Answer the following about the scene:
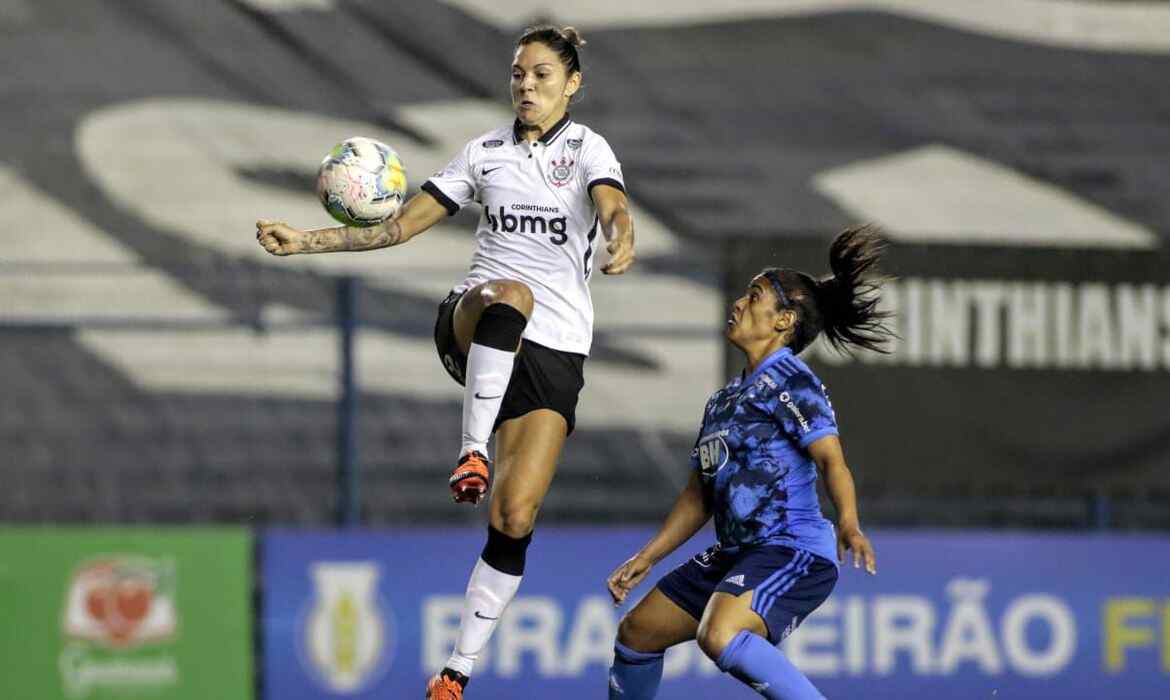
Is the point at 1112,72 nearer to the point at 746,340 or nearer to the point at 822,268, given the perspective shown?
the point at 822,268

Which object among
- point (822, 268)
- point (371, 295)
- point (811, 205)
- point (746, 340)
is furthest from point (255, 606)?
point (811, 205)

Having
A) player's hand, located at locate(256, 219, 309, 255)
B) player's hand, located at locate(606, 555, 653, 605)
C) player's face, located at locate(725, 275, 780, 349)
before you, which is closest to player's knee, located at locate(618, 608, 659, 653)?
player's hand, located at locate(606, 555, 653, 605)

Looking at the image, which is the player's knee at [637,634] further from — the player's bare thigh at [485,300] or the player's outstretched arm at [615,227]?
the player's outstretched arm at [615,227]

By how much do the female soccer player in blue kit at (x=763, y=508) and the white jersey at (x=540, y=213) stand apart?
563 millimetres

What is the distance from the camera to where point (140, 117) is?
1402 centimetres

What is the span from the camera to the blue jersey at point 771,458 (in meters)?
6.60

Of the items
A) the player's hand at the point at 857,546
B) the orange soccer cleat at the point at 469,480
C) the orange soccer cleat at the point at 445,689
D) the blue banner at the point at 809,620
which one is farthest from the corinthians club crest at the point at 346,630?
the player's hand at the point at 857,546

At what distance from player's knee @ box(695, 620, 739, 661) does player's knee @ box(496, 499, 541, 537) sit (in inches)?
27.5

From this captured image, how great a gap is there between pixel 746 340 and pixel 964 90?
8.96m

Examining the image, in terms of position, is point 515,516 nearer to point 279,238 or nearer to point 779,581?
point 779,581

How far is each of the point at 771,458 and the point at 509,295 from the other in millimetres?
999

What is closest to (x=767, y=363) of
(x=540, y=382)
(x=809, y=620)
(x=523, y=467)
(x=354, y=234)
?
(x=540, y=382)

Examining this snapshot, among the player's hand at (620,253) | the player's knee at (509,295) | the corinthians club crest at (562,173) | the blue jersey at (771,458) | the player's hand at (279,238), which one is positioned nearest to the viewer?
the player's hand at (620,253)

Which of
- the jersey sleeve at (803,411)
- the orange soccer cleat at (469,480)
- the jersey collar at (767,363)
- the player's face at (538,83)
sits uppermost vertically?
the player's face at (538,83)
